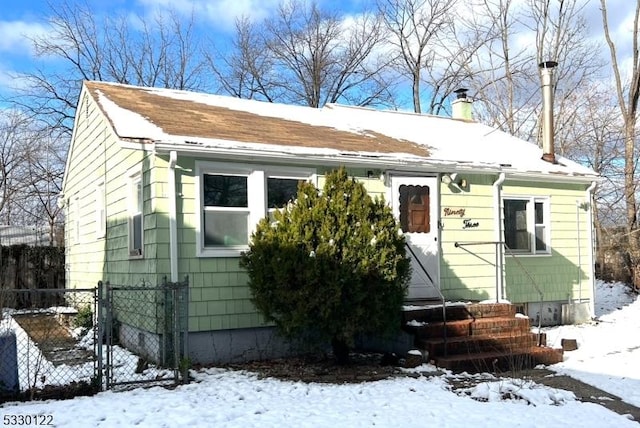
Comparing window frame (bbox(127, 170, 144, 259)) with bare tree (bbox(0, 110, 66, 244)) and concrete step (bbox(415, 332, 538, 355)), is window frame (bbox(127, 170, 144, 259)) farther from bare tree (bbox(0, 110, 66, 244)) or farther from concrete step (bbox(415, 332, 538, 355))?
bare tree (bbox(0, 110, 66, 244))

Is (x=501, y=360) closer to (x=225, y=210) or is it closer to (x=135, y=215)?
(x=225, y=210)

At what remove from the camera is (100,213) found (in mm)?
11031

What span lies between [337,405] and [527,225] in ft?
23.0

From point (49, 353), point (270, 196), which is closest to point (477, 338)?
point (270, 196)

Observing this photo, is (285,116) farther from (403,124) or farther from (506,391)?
(506,391)

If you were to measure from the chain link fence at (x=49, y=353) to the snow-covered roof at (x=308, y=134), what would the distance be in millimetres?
2631

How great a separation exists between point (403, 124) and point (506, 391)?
799cm

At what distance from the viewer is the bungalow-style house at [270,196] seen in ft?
26.5

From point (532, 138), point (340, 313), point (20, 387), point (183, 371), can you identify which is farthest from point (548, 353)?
point (532, 138)

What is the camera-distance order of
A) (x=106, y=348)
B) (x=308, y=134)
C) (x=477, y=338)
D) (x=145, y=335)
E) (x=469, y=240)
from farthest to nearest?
(x=469, y=240) → (x=308, y=134) → (x=145, y=335) → (x=477, y=338) → (x=106, y=348)

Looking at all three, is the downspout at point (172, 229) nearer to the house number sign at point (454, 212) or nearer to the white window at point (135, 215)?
the white window at point (135, 215)

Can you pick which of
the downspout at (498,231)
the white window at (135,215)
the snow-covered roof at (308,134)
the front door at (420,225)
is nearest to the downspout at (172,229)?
the snow-covered roof at (308,134)

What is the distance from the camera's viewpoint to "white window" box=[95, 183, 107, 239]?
10.8m

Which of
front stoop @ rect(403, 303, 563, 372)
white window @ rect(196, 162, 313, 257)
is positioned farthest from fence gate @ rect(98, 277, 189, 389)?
front stoop @ rect(403, 303, 563, 372)
